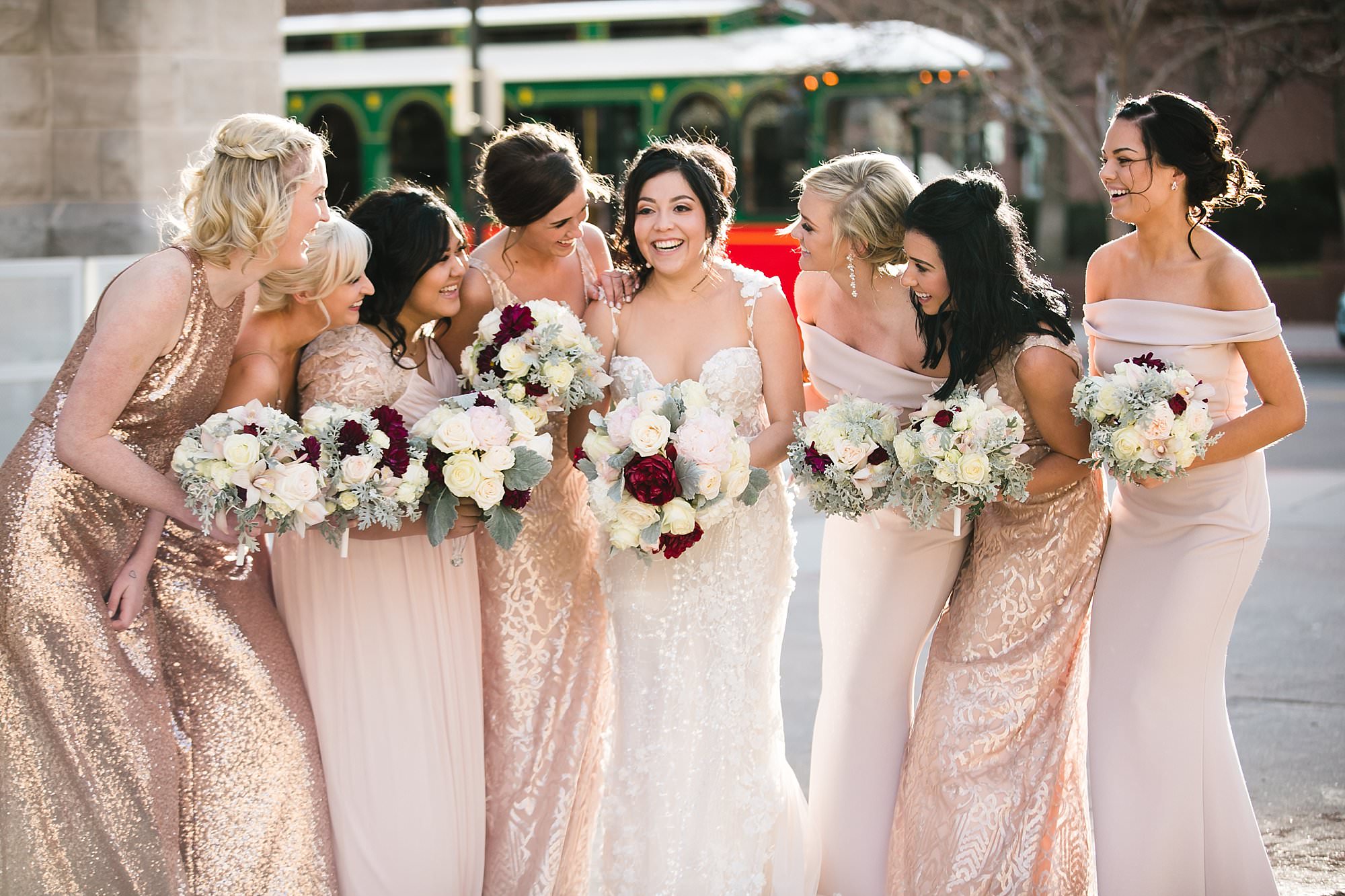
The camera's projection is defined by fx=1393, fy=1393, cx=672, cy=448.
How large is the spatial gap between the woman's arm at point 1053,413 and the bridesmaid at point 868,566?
0.32 m

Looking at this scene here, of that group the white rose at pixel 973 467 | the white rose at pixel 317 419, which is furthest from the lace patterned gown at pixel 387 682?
the white rose at pixel 973 467

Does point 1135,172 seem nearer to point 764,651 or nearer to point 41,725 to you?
point 764,651

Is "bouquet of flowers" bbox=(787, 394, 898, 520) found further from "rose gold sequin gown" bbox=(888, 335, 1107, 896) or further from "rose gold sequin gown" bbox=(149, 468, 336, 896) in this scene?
"rose gold sequin gown" bbox=(149, 468, 336, 896)

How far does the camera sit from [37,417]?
3.78 m

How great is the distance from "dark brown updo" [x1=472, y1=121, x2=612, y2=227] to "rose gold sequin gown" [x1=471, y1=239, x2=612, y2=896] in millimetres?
336

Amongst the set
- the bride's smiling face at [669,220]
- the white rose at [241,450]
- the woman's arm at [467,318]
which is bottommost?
the white rose at [241,450]

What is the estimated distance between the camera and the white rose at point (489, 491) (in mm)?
3873

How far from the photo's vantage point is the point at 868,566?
4.46 meters

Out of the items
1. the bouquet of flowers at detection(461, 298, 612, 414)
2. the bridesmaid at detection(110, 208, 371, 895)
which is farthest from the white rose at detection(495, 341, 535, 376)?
the bridesmaid at detection(110, 208, 371, 895)

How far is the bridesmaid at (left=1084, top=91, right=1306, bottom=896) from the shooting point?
13.4 feet

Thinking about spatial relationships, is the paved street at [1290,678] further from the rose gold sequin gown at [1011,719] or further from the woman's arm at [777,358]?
the woman's arm at [777,358]

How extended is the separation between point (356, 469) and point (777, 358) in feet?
4.58

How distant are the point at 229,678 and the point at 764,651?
5.26 ft

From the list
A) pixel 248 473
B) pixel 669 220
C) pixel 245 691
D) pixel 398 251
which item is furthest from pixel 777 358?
pixel 245 691
